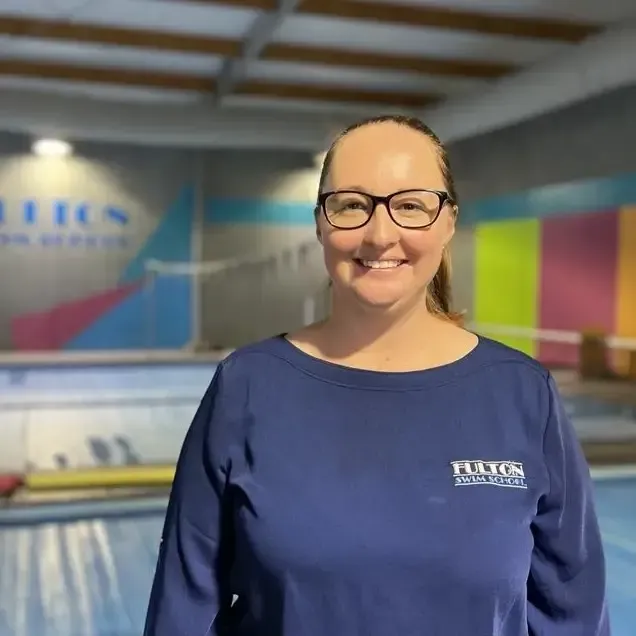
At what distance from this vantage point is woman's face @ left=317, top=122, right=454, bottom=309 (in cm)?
87

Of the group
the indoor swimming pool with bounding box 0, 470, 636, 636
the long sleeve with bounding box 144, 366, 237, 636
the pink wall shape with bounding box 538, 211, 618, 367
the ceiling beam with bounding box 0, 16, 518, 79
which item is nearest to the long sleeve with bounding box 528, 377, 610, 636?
the long sleeve with bounding box 144, 366, 237, 636

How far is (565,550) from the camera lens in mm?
938

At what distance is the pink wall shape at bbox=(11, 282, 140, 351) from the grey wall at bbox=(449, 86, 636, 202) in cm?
400

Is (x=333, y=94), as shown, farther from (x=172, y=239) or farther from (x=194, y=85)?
(x=172, y=239)

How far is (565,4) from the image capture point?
5.66 metres

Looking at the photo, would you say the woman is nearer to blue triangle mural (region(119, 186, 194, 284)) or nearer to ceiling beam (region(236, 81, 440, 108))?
ceiling beam (region(236, 81, 440, 108))

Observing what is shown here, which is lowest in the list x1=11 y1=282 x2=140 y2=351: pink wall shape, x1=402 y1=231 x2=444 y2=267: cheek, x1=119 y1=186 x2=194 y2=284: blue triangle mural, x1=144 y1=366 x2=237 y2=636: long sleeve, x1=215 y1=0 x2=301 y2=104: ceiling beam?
x1=11 y1=282 x2=140 y2=351: pink wall shape

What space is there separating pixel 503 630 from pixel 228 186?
8.60 m

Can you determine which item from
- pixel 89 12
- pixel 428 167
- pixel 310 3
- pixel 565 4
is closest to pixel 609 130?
pixel 565 4

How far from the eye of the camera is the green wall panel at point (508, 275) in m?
7.38

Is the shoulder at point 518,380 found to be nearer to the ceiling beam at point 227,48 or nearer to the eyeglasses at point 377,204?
the eyeglasses at point 377,204

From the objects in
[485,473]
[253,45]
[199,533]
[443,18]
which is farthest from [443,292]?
[253,45]

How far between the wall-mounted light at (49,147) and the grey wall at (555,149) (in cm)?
411

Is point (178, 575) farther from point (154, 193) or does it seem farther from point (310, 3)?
point (154, 193)
